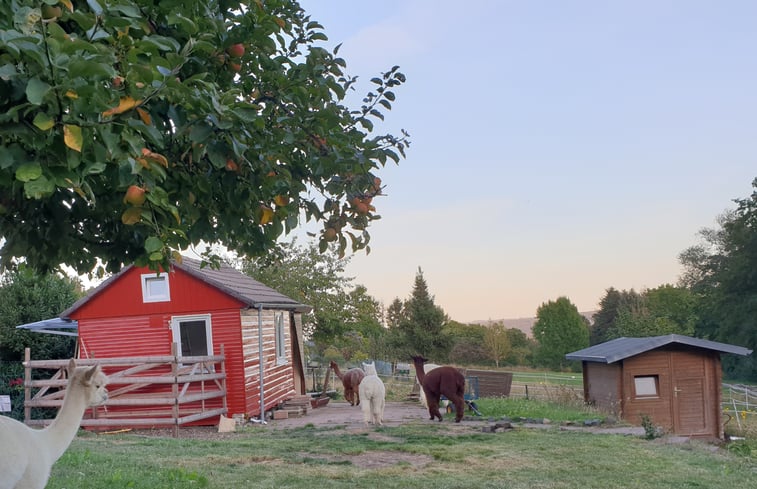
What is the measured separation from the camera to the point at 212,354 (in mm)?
17000

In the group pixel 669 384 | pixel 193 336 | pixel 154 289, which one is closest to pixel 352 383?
pixel 193 336

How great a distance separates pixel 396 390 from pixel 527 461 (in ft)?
54.5

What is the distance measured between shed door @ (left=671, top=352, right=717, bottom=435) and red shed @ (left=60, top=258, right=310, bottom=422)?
11.0 m

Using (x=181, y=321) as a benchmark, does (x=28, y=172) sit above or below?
above

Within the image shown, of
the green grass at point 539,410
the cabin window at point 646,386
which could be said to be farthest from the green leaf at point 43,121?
the cabin window at point 646,386

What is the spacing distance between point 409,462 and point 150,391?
31.0 ft

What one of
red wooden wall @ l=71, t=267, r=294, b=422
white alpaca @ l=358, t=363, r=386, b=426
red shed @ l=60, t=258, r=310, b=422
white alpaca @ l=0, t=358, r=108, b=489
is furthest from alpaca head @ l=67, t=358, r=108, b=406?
Result: red wooden wall @ l=71, t=267, r=294, b=422

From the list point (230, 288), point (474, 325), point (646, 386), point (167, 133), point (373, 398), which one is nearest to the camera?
point (167, 133)

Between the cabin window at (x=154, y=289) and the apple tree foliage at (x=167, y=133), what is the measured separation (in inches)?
423

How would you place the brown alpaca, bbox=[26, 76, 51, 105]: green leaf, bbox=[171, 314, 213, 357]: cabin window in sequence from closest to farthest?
1. bbox=[26, 76, 51, 105]: green leaf
2. the brown alpaca
3. bbox=[171, 314, 213, 357]: cabin window

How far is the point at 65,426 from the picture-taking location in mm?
5195

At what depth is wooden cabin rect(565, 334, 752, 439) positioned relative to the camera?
18.1 meters

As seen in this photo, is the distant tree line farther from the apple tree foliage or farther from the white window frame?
the apple tree foliage

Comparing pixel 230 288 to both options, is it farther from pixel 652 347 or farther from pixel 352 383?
pixel 652 347
